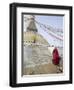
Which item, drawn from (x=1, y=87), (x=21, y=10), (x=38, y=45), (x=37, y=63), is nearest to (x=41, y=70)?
(x=37, y=63)

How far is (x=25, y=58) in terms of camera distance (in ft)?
5.31

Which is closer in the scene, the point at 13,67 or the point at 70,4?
the point at 13,67

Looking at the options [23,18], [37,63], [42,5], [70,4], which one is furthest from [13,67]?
[70,4]

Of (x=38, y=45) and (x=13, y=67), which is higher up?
(x=38, y=45)

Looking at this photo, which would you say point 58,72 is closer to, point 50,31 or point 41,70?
point 41,70

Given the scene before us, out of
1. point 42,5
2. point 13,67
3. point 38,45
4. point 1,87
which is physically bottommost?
point 1,87

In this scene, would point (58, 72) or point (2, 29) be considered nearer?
point (2, 29)

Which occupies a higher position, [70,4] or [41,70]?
[70,4]

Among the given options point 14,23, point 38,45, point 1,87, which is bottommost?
point 1,87

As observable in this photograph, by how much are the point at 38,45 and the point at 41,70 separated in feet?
0.49

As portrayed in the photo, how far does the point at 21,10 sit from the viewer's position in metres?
1.60

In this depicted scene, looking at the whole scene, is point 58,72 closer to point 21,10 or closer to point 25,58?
point 25,58

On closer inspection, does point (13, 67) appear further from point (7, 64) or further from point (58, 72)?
point (58, 72)

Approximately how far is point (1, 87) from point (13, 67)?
0.13m
